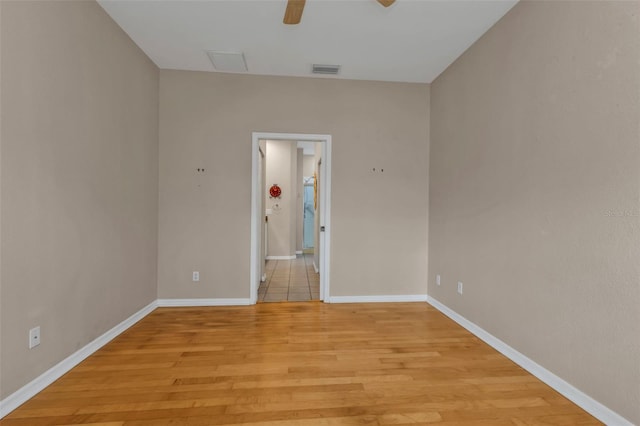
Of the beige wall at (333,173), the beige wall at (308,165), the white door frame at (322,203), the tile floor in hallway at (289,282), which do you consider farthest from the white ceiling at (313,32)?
the beige wall at (308,165)

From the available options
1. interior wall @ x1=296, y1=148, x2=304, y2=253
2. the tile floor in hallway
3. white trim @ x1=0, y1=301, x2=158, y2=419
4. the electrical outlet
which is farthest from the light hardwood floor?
interior wall @ x1=296, y1=148, x2=304, y2=253

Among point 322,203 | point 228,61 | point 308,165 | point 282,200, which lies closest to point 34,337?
point 322,203

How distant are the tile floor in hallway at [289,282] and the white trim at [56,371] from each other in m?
1.62

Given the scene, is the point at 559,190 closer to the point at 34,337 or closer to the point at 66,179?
the point at 66,179

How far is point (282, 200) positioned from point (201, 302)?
3835 millimetres

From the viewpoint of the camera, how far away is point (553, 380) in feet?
6.49

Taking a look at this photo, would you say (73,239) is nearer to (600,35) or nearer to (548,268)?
(548,268)

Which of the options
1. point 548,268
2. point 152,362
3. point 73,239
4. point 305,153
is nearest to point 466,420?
point 548,268

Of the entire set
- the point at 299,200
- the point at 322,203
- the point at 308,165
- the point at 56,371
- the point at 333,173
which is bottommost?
the point at 56,371

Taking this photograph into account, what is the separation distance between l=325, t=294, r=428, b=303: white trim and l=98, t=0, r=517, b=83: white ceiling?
2.84 meters

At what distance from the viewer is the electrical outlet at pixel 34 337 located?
1812mm

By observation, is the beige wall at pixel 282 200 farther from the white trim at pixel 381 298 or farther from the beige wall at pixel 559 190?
the beige wall at pixel 559 190

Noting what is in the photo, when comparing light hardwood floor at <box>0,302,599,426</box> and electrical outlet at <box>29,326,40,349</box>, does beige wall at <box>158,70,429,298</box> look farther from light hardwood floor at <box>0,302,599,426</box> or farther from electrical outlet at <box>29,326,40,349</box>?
electrical outlet at <box>29,326,40,349</box>

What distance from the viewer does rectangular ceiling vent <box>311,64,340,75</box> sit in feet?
11.1
